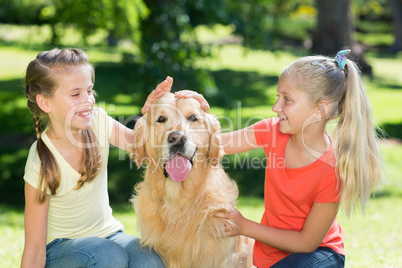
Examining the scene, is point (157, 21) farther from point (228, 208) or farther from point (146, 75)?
point (228, 208)

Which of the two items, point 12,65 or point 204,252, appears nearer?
point 204,252

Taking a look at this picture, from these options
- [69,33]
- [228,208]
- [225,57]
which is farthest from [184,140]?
[225,57]

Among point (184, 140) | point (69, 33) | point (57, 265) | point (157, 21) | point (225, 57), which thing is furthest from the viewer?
point (225, 57)

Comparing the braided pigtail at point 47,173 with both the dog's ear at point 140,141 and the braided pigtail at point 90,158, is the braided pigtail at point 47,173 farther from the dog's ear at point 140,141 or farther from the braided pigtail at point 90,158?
the dog's ear at point 140,141

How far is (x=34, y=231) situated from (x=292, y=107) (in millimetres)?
1881

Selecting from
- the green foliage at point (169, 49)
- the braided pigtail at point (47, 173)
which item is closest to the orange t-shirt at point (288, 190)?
the braided pigtail at point (47, 173)

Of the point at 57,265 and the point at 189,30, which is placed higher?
the point at 189,30

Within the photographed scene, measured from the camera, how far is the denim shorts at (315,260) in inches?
125

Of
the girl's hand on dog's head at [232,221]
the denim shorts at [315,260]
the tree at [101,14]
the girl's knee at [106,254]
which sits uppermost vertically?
the tree at [101,14]

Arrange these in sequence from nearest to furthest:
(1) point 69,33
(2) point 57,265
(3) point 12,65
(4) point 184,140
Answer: (2) point 57,265 → (4) point 184,140 → (1) point 69,33 → (3) point 12,65

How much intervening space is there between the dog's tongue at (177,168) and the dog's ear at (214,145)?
24cm

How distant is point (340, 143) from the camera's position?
317 cm

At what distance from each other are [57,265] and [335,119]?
2.13 metres

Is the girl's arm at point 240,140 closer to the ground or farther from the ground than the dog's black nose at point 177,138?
closer to the ground
